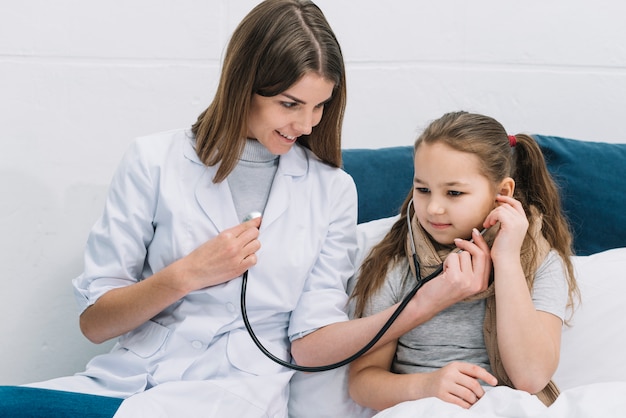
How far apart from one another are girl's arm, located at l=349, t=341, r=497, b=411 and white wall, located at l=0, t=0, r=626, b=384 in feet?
2.53

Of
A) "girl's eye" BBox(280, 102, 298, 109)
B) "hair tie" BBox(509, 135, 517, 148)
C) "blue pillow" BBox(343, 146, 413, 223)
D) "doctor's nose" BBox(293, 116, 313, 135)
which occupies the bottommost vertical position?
"blue pillow" BBox(343, 146, 413, 223)

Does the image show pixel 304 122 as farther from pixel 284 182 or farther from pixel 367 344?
pixel 367 344

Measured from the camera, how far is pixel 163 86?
195cm

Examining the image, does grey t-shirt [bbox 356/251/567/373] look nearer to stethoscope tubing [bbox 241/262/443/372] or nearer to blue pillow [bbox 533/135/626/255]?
stethoscope tubing [bbox 241/262/443/372]

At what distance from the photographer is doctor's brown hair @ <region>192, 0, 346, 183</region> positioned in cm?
140

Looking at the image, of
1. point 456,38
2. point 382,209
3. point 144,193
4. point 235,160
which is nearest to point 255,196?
point 235,160

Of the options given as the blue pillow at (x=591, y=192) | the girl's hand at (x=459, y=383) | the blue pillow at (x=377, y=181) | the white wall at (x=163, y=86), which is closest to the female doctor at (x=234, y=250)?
the girl's hand at (x=459, y=383)

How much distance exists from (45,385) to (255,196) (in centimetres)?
53

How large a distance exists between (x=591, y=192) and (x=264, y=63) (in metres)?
0.89

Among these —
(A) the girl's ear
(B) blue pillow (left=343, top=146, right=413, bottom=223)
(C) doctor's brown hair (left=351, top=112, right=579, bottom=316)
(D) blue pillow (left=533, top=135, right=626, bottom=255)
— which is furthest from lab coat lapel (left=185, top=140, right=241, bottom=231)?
(D) blue pillow (left=533, top=135, right=626, bottom=255)

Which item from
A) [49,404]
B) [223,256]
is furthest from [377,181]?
[49,404]

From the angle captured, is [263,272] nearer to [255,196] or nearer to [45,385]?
[255,196]

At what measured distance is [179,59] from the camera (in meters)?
1.95

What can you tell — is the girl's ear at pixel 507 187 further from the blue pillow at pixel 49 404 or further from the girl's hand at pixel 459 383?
the blue pillow at pixel 49 404
